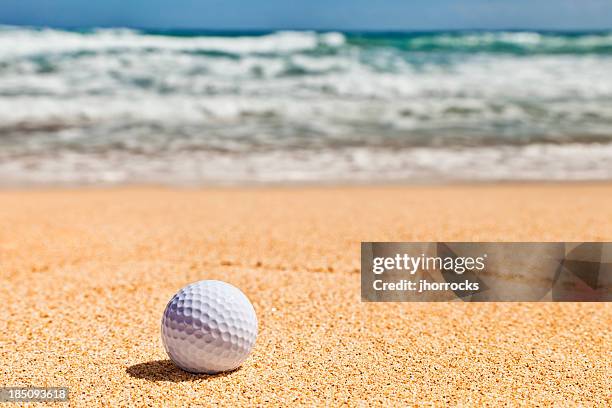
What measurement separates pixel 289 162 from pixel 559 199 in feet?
10.1

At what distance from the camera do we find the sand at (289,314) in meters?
2.08

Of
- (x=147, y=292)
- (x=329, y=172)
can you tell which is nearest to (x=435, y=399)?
(x=147, y=292)

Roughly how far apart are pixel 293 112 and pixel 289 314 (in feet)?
24.6

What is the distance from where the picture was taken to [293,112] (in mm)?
10125

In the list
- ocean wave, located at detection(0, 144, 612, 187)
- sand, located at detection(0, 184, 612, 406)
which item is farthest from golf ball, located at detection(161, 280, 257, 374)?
ocean wave, located at detection(0, 144, 612, 187)

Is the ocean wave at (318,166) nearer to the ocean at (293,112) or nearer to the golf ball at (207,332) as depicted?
the ocean at (293,112)

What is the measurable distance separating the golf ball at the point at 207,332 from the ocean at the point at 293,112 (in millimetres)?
4717

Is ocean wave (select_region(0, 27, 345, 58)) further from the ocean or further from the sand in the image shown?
the sand

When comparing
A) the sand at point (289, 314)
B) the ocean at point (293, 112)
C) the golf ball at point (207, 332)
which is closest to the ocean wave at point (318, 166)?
the ocean at point (293, 112)

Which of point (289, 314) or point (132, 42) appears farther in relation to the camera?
point (132, 42)

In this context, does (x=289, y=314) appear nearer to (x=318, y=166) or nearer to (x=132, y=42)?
(x=318, y=166)

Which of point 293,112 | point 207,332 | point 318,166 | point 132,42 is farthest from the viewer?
point 132,42

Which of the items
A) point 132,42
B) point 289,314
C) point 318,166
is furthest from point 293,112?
point 132,42

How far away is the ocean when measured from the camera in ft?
24.5
